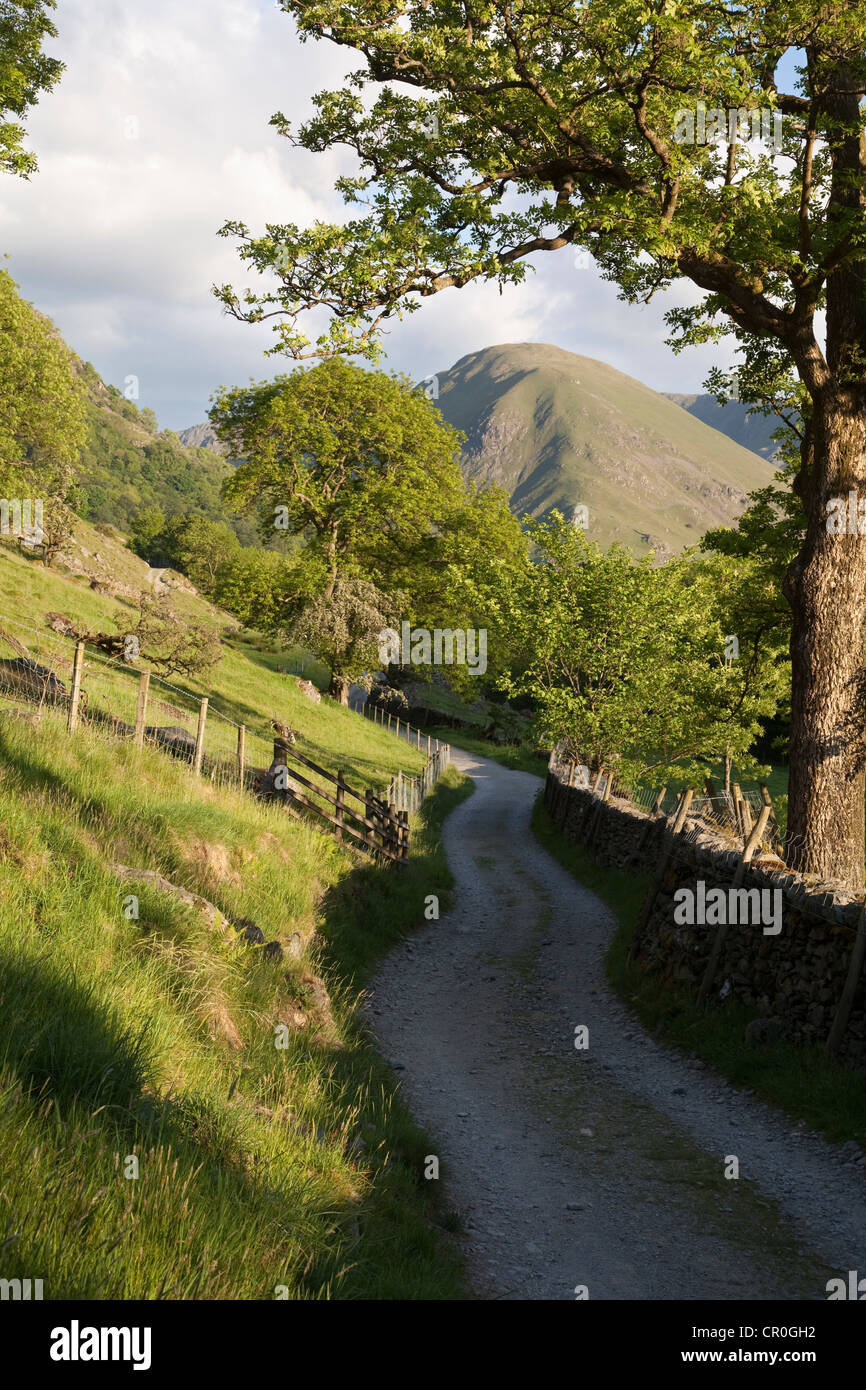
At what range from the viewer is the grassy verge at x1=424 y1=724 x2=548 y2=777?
2173 inches

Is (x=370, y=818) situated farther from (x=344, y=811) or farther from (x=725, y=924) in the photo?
(x=725, y=924)

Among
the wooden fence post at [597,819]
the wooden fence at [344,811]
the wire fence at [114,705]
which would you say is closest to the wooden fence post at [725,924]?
the wooden fence at [344,811]

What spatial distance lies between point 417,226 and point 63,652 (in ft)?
56.8

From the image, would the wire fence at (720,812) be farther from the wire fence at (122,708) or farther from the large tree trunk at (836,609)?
the wire fence at (122,708)

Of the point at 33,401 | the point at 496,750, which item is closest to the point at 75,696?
the point at 33,401

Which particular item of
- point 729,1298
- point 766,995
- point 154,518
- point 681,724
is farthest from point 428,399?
point 154,518

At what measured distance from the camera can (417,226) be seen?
1117 centimetres

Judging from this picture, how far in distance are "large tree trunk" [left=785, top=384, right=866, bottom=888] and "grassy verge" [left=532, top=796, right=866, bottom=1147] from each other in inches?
109

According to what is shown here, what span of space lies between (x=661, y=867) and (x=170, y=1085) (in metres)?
9.04

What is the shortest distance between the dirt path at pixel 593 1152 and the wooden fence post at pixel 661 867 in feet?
2.89

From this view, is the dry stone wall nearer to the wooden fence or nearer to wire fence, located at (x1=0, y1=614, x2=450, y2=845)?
the wooden fence

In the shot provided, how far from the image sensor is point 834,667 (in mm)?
11609
